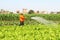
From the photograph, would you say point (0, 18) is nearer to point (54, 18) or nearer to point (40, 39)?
point (54, 18)

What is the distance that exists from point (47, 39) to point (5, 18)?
2904 centimetres

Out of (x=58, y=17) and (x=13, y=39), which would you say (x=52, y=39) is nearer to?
(x=13, y=39)

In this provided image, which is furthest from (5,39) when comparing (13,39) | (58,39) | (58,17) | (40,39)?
(58,17)

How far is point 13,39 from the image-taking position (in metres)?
8.86

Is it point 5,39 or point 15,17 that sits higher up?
point 5,39

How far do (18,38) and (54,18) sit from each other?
105 ft

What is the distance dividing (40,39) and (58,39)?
600 mm

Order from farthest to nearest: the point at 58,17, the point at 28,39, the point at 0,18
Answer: the point at 58,17 → the point at 0,18 → the point at 28,39

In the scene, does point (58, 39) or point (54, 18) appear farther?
point (54, 18)

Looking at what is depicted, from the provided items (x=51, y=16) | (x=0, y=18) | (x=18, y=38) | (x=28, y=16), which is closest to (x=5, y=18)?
(x=0, y=18)

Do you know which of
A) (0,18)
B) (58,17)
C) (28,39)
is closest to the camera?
(28,39)

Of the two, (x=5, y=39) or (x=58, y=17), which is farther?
(x=58, y=17)

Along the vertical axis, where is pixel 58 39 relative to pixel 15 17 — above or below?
above

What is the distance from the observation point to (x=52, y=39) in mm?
8812
